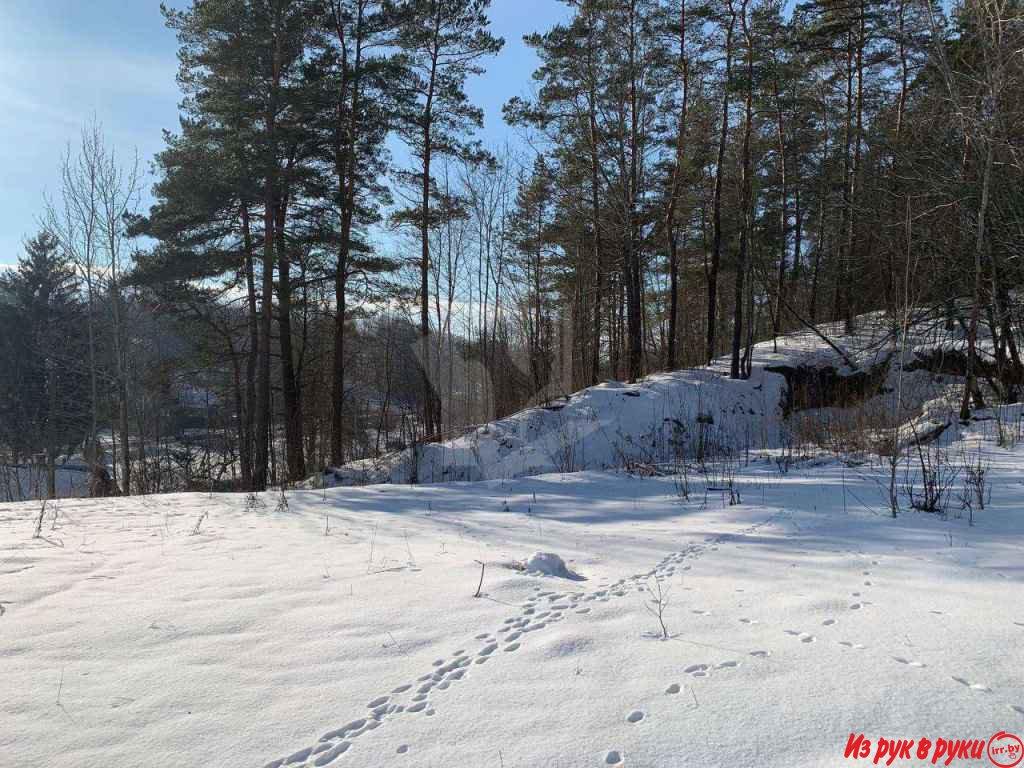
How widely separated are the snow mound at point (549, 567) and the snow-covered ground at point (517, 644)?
0.28 feet

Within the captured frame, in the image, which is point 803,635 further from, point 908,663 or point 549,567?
point 549,567

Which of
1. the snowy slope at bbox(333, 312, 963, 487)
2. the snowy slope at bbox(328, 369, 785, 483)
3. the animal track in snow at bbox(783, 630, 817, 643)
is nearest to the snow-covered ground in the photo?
the animal track in snow at bbox(783, 630, 817, 643)

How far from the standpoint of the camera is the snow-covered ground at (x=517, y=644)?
1.59 meters

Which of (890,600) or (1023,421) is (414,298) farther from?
(890,600)

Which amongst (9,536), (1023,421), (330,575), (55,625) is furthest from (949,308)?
(9,536)

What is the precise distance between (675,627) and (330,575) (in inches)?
77.5

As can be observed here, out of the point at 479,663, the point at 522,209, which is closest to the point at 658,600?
the point at 479,663

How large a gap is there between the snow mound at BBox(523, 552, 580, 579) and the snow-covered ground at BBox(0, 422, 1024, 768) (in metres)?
0.08

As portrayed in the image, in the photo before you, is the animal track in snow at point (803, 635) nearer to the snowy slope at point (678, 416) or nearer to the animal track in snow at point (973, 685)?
the animal track in snow at point (973, 685)

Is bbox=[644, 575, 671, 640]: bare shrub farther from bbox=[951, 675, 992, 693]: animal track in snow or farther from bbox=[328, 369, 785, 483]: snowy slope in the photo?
bbox=[328, 369, 785, 483]: snowy slope

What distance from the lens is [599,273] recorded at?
16.4m

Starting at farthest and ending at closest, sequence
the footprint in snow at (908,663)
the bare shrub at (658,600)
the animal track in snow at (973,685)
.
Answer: the bare shrub at (658,600)
the footprint in snow at (908,663)
the animal track in snow at (973,685)

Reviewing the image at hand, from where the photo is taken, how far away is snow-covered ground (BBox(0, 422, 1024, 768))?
1.59 metres

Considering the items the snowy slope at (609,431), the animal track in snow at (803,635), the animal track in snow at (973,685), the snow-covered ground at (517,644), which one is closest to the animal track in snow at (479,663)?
the snow-covered ground at (517,644)
